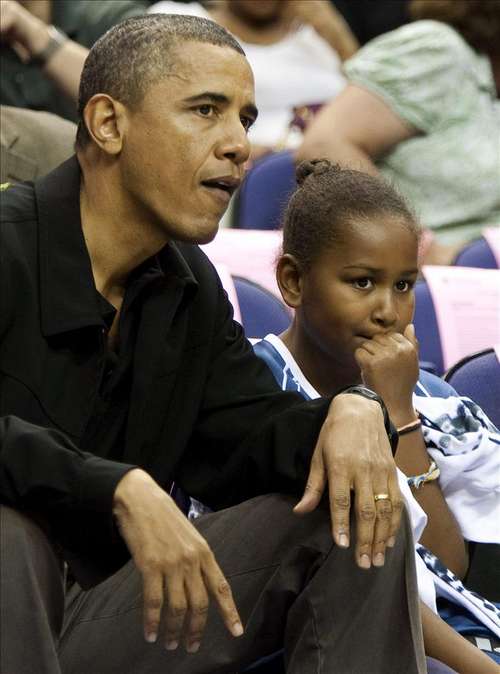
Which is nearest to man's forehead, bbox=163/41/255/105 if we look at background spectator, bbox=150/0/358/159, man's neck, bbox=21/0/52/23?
man's neck, bbox=21/0/52/23

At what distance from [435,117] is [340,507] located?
187cm

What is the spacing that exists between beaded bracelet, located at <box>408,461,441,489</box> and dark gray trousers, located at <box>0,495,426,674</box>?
1.20 ft

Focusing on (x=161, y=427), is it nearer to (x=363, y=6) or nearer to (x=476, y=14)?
(x=476, y=14)

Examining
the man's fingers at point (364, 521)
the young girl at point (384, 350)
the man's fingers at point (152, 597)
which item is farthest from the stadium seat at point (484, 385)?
the man's fingers at point (152, 597)

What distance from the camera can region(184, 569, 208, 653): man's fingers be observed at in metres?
1.91

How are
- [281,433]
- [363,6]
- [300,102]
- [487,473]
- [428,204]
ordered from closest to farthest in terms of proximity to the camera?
[281,433]
[487,473]
[428,204]
[300,102]
[363,6]

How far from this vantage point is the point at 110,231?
2.34 meters

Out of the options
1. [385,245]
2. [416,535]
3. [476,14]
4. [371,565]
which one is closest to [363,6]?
[476,14]

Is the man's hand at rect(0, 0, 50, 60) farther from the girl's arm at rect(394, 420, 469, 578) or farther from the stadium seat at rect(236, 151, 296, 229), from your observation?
the girl's arm at rect(394, 420, 469, 578)

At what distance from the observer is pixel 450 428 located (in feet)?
8.47

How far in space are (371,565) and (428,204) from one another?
185cm

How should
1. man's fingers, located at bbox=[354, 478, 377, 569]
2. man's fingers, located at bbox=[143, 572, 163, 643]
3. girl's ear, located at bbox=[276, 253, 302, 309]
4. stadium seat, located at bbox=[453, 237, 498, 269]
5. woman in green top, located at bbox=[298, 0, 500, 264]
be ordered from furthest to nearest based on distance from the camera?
1. woman in green top, located at bbox=[298, 0, 500, 264]
2. stadium seat, located at bbox=[453, 237, 498, 269]
3. girl's ear, located at bbox=[276, 253, 302, 309]
4. man's fingers, located at bbox=[354, 478, 377, 569]
5. man's fingers, located at bbox=[143, 572, 163, 643]

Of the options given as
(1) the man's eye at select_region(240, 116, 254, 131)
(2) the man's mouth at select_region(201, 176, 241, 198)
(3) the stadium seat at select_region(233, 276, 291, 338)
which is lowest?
(3) the stadium seat at select_region(233, 276, 291, 338)

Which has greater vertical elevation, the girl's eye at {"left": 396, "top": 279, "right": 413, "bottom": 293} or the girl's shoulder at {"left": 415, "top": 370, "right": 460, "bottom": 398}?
the girl's eye at {"left": 396, "top": 279, "right": 413, "bottom": 293}
